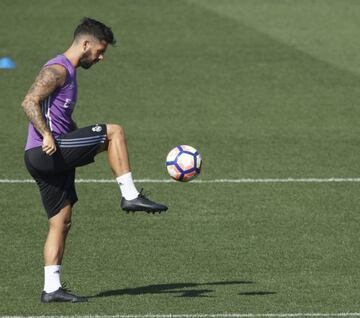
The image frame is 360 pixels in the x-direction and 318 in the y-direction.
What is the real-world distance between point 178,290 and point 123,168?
4.51 feet

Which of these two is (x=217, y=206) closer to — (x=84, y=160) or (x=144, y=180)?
→ (x=144, y=180)

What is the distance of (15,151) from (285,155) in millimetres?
4026

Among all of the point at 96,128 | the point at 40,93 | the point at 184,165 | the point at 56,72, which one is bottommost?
the point at 184,165

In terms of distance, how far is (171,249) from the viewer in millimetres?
13984

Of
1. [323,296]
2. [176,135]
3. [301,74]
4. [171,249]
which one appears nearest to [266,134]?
[176,135]

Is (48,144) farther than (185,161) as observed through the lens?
No

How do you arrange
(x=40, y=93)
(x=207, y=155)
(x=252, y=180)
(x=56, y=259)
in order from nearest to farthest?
(x=40, y=93)
(x=56, y=259)
(x=252, y=180)
(x=207, y=155)

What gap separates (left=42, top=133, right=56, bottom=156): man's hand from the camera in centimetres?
1133

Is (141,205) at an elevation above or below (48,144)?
below

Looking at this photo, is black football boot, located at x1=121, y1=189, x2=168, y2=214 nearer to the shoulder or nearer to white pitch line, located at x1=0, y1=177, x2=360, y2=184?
the shoulder

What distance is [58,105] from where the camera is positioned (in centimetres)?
1175

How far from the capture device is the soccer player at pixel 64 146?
11.7m

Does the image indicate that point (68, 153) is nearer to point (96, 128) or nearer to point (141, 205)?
point (96, 128)

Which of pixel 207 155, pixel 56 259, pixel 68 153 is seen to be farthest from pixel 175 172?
pixel 207 155
